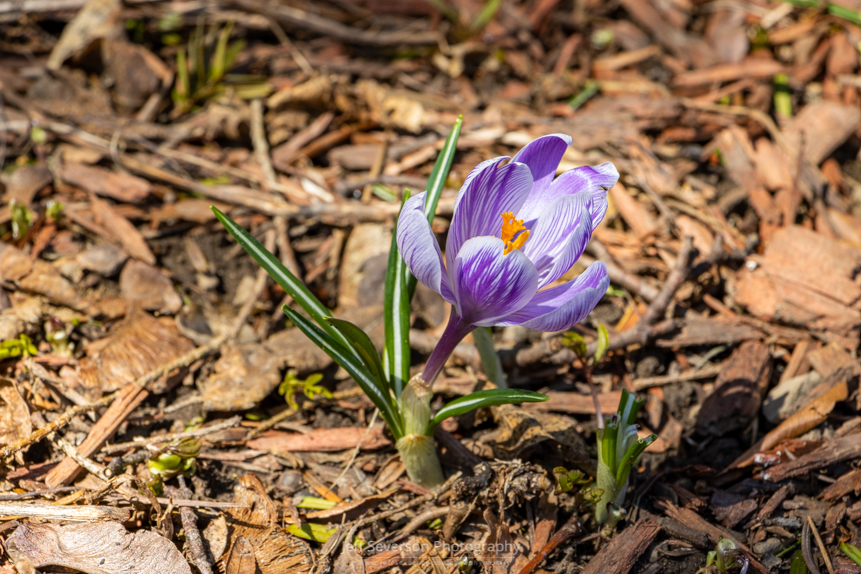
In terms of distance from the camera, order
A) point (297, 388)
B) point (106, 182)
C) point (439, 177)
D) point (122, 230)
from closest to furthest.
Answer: point (439, 177) < point (297, 388) < point (122, 230) < point (106, 182)

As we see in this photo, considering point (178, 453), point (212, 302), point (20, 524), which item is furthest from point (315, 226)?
point (20, 524)

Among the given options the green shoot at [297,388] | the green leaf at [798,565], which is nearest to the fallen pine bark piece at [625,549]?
the green leaf at [798,565]

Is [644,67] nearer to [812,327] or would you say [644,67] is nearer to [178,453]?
[812,327]

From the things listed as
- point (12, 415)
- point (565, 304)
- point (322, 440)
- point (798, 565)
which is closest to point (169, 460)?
point (322, 440)

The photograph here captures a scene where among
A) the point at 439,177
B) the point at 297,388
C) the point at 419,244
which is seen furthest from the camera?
the point at 297,388

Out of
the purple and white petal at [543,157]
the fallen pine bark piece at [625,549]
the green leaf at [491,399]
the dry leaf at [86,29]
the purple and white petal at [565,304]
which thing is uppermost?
the dry leaf at [86,29]

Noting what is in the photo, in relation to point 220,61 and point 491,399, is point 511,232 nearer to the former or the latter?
point 491,399

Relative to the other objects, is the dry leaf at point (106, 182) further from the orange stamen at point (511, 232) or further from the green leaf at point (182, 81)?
the orange stamen at point (511, 232)

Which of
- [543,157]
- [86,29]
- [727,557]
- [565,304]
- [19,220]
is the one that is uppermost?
[86,29]
